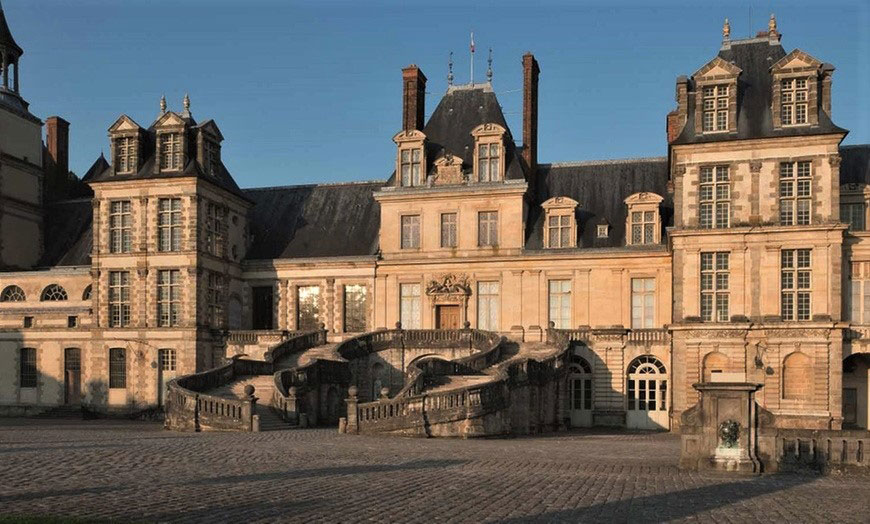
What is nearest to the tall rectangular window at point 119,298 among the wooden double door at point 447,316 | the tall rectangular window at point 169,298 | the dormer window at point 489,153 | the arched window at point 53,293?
the tall rectangular window at point 169,298

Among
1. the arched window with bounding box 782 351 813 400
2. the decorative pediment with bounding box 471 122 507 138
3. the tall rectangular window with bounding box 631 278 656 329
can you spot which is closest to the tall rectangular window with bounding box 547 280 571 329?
the tall rectangular window with bounding box 631 278 656 329

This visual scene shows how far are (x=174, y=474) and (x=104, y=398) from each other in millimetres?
28002

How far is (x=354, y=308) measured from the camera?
42.8 meters

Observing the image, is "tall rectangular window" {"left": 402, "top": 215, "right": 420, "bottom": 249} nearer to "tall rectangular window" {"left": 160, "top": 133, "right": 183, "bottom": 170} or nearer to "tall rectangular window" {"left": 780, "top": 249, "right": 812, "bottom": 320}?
"tall rectangular window" {"left": 160, "top": 133, "right": 183, "bottom": 170}

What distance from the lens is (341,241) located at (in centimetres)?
4425

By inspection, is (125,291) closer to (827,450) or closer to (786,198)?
(786,198)

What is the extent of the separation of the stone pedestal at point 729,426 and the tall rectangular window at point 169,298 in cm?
2831

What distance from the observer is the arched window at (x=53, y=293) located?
43375 millimetres

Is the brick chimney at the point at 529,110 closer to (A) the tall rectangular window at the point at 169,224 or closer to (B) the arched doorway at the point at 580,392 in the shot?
(B) the arched doorway at the point at 580,392

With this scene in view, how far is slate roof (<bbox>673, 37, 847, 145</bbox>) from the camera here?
34219 mm

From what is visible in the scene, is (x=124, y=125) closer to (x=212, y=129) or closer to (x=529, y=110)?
(x=212, y=129)

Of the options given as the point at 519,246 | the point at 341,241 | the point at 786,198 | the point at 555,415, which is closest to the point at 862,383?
the point at 786,198

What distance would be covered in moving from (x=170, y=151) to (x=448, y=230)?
1300 centimetres

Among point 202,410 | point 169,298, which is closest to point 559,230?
point 169,298
